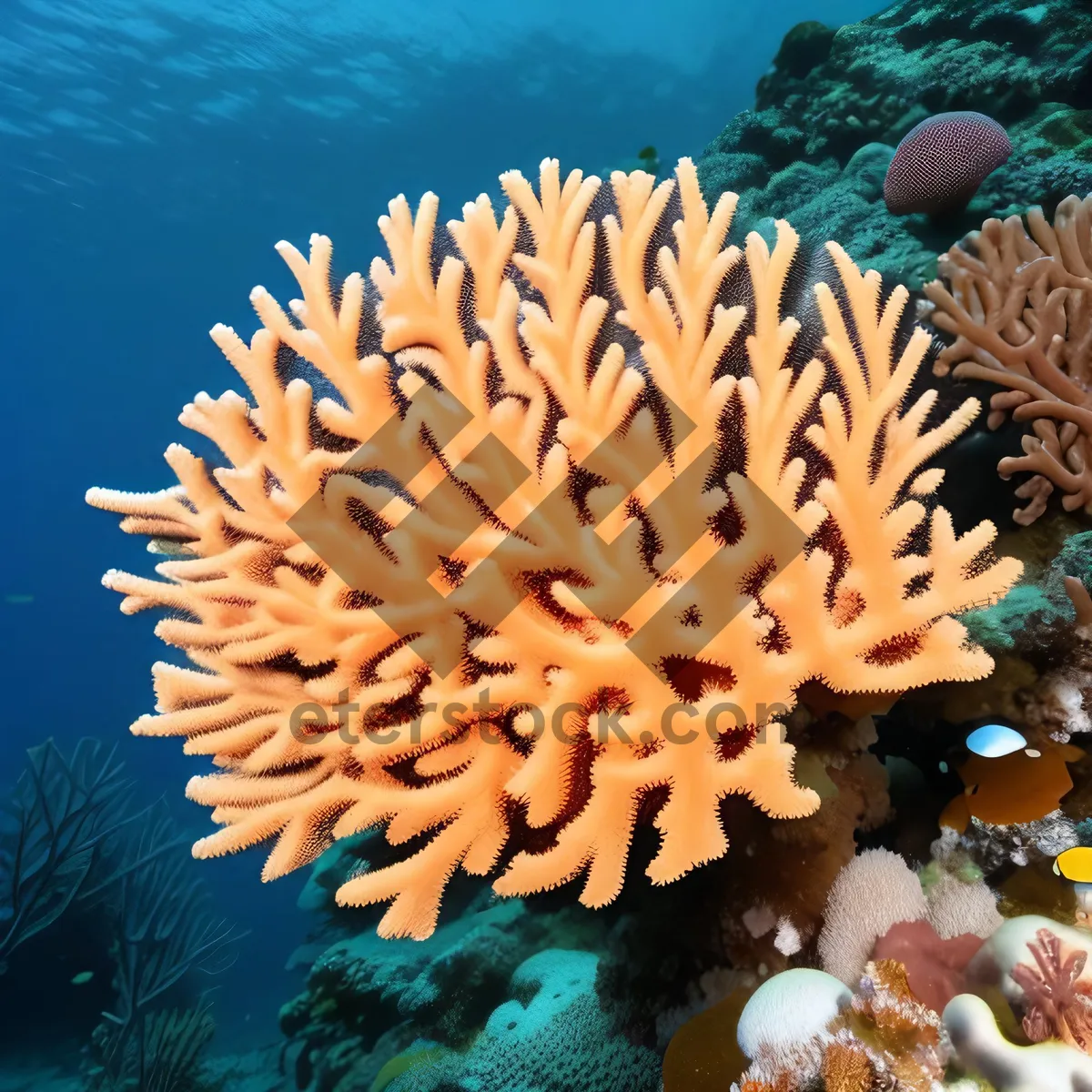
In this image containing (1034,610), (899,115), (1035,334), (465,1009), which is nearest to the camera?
(1034,610)

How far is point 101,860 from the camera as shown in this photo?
1057cm

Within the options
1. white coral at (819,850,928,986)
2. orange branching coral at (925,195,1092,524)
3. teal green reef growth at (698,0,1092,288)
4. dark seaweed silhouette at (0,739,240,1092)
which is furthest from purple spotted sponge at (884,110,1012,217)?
dark seaweed silhouette at (0,739,240,1092)

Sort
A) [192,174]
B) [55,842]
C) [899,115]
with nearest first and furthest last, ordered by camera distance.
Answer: [899,115] < [55,842] < [192,174]

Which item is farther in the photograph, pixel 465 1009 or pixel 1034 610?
pixel 465 1009

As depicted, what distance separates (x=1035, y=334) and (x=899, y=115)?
6620 mm

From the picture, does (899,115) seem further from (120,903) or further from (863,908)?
(120,903)

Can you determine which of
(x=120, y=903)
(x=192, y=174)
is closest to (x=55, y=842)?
(x=120, y=903)

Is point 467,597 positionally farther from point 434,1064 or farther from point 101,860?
point 101,860

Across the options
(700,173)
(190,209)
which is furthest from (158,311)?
(700,173)

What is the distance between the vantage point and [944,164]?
3994 mm

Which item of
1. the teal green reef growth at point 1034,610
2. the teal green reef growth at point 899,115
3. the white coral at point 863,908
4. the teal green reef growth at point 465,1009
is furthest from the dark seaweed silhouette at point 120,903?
the teal green reef growth at point 899,115

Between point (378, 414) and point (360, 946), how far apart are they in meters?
7.56

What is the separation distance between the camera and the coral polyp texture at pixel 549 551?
134 cm

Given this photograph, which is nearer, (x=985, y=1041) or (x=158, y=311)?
(x=985, y=1041)
